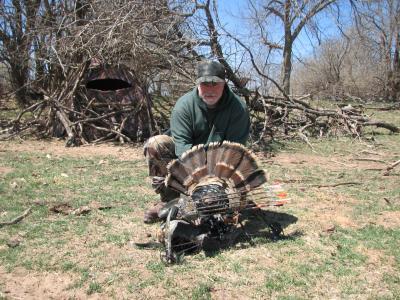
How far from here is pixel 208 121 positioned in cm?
412

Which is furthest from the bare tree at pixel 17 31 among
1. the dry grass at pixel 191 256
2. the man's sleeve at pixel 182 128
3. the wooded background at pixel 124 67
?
the man's sleeve at pixel 182 128

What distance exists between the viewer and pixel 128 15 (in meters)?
8.31

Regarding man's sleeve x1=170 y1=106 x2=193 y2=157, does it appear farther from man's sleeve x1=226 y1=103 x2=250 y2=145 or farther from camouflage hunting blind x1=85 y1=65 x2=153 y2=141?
camouflage hunting blind x1=85 y1=65 x2=153 y2=141

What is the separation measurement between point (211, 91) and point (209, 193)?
886mm

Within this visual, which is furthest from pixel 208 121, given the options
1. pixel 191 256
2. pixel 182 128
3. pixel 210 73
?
pixel 191 256

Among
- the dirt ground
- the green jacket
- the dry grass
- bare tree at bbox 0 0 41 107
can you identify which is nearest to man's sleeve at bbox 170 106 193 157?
the green jacket

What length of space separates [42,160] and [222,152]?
4.76 meters

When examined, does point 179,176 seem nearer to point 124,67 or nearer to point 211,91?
point 211,91

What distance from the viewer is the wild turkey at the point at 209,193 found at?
354cm

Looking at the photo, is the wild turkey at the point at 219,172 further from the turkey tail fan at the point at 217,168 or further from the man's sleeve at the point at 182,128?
the man's sleeve at the point at 182,128

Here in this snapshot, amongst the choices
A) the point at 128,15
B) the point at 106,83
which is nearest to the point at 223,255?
the point at 128,15

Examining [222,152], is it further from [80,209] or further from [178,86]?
[178,86]

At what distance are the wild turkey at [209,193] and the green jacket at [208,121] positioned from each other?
36 cm

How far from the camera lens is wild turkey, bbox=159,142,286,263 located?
3.54 meters
